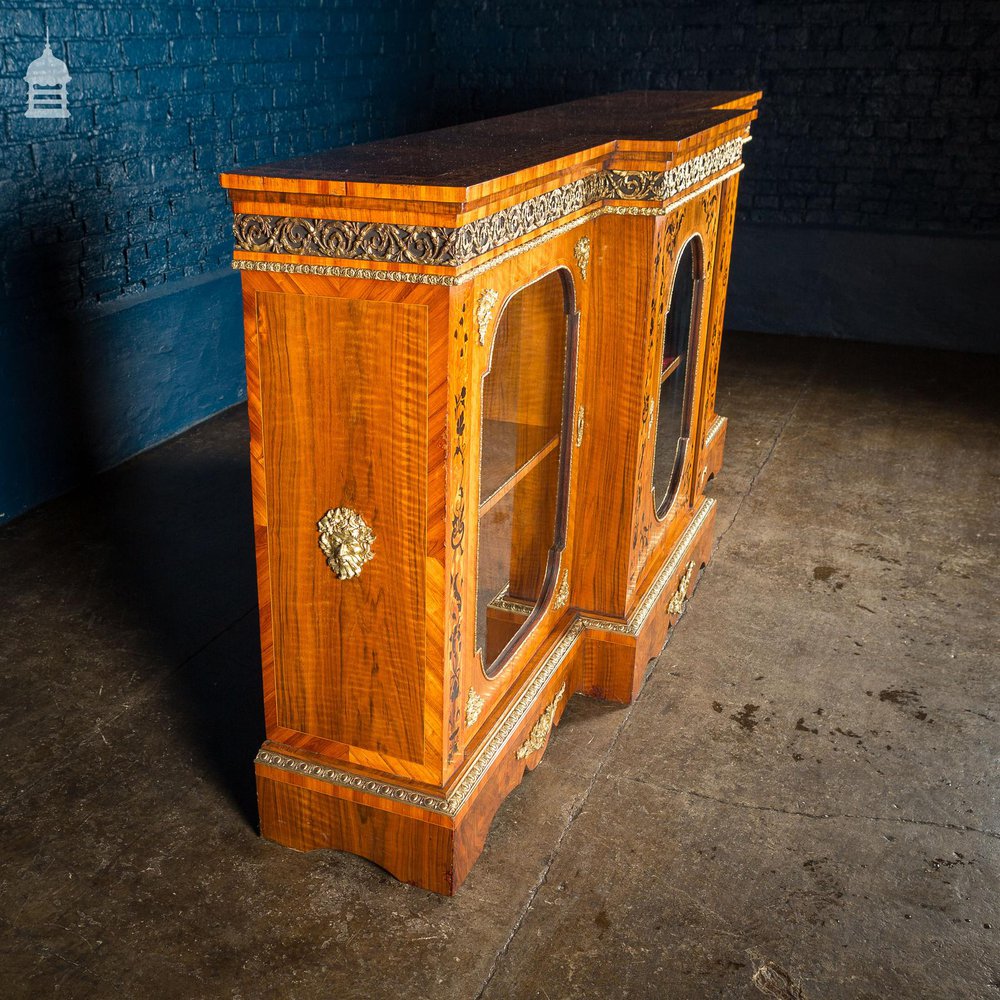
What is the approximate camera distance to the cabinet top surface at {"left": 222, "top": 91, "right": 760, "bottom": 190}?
6.41 ft

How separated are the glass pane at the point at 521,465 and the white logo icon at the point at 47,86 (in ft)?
8.24

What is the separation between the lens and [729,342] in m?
6.87

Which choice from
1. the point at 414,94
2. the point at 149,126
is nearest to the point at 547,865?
the point at 149,126

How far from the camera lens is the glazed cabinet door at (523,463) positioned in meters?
2.38

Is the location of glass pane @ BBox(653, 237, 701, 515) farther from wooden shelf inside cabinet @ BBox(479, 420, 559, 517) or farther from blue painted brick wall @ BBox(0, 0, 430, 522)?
blue painted brick wall @ BBox(0, 0, 430, 522)

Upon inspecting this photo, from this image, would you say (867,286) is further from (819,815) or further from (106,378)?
(819,815)

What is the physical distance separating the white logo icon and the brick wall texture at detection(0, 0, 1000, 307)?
0.11 ft

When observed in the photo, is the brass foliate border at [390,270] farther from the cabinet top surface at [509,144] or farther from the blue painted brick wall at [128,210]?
the blue painted brick wall at [128,210]

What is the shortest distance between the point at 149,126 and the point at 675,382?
2.68 metres

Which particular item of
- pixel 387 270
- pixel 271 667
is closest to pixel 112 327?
pixel 271 667

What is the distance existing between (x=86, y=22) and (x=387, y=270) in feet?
9.86

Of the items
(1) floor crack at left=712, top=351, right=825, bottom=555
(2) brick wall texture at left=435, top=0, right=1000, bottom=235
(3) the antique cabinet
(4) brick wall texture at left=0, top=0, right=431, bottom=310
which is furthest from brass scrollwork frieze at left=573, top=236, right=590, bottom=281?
(2) brick wall texture at left=435, top=0, right=1000, bottom=235

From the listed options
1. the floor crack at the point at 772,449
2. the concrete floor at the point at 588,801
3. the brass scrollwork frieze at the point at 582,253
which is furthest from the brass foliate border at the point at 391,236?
the floor crack at the point at 772,449

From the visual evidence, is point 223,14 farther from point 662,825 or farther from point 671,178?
point 662,825
